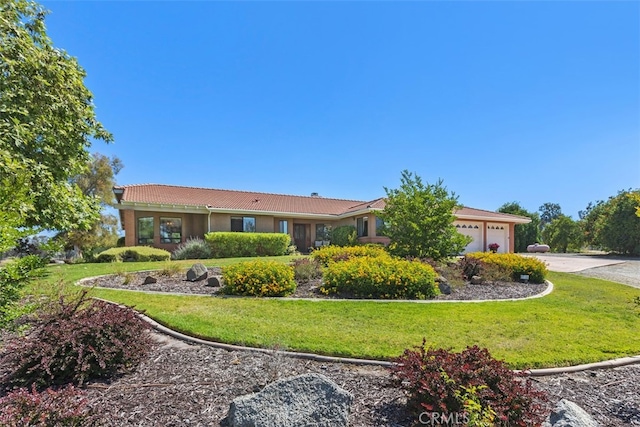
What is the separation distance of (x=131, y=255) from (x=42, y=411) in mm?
16486

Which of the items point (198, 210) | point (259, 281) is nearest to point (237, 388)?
point (259, 281)

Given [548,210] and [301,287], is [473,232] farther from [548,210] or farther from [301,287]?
[548,210]

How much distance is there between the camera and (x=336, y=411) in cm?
267

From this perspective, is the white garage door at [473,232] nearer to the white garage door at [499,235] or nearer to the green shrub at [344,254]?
the white garage door at [499,235]

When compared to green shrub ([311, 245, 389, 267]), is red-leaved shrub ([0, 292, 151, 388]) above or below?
below

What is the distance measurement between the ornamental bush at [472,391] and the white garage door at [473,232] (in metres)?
22.5

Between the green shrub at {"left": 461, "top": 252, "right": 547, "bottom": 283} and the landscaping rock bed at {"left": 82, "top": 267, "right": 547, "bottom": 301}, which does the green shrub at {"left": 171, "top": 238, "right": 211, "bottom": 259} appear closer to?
the landscaping rock bed at {"left": 82, "top": 267, "right": 547, "bottom": 301}

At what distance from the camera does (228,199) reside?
2484 centimetres

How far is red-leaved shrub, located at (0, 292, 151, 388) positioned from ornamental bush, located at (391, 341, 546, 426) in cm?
307

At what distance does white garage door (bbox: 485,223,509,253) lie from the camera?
25406 millimetres

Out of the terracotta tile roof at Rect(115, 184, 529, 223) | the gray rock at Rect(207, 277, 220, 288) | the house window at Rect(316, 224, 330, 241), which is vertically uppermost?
the terracotta tile roof at Rect(115, 184, 529, 223)

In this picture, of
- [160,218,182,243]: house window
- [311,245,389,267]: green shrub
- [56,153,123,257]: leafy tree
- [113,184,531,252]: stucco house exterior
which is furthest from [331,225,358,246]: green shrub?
[56,153,123,257]: leafy tree

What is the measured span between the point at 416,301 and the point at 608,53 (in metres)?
8.84

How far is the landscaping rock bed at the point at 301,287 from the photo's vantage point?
832cm
